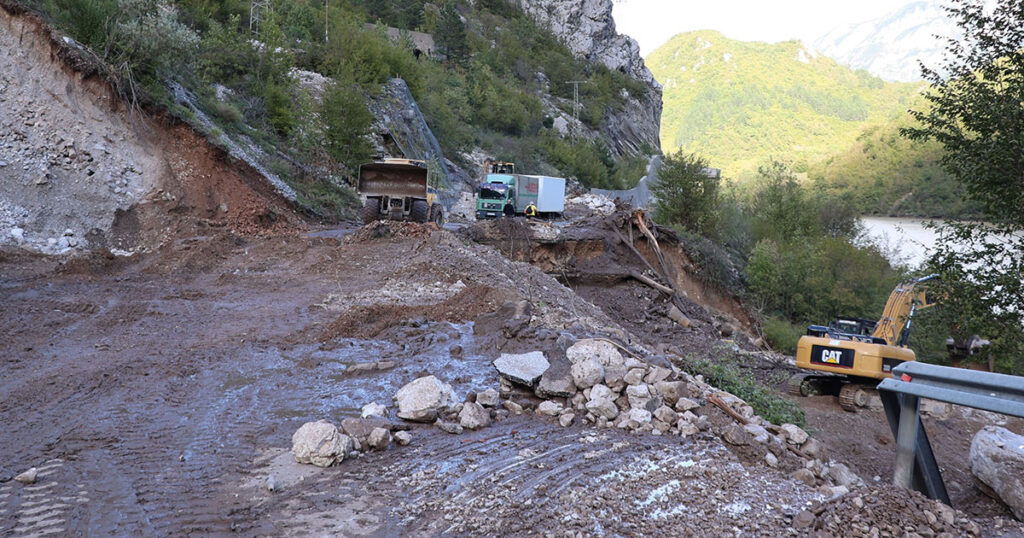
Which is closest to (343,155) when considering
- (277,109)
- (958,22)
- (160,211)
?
(277,109)

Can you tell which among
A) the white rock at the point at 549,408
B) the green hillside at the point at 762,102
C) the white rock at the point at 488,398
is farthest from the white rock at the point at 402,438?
the green hillside at the point at 762,102

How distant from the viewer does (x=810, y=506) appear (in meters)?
4.25

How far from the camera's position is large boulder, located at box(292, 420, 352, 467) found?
4676mm

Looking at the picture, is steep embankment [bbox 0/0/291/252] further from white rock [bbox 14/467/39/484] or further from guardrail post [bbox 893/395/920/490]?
guardrail post [bbox 893/395/920/490]

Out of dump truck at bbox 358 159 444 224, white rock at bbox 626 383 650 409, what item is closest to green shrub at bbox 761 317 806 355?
dump truck at bbox 358 159 444 224

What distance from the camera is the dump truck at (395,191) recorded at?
1839 cm

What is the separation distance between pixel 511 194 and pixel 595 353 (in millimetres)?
19633

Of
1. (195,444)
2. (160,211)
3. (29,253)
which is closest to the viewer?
(195,444)

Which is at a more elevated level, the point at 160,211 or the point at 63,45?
the point at 63,45

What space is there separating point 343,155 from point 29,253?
1228 cm

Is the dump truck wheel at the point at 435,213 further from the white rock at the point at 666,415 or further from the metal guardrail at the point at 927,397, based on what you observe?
the metal guardrail at the point at 927,397

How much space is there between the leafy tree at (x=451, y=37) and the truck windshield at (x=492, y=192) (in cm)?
4168

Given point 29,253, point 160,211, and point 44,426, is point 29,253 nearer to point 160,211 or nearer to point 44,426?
point 160,211

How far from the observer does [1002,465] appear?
14.4ft
